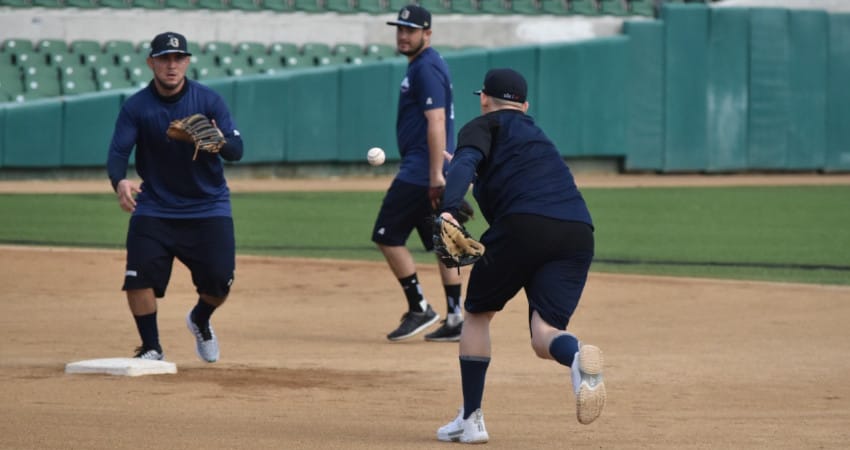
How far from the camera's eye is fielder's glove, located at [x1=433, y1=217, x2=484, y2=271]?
6.00 meters

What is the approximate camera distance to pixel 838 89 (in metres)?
29.6

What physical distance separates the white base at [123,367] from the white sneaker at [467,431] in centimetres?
234

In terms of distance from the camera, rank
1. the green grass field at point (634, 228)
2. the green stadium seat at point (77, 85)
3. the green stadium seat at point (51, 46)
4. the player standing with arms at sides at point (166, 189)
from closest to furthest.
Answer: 1. the player standing with arms at sides at point (166, 189)
2. the green grass field at point (634, 228)
3. the green stadium seat at point (77, 85)
4. the green stadium seat at point (51, 46)

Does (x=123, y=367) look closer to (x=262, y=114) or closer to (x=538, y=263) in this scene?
(x=538, y=263)

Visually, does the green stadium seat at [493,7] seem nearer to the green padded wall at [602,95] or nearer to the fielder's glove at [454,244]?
the green padded wall at [602,95]

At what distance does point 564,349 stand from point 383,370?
8.34 ft

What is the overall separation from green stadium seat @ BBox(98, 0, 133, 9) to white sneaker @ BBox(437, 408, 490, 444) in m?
22.3

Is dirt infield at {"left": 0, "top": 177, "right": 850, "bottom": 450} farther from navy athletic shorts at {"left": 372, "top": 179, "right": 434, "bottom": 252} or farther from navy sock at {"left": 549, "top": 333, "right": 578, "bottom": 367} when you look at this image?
navy athletic shorts at {"left": 372, "top": 179, "right": 434, "bottom": 252}

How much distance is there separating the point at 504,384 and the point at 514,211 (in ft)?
6.67

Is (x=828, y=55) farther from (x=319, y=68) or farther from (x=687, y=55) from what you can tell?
(x=319, y=68)

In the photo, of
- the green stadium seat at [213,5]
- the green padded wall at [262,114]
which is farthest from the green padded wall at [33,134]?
the green stadium seat at [213,5]

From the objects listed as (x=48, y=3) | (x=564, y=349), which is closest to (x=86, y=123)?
(x=48, y=3)

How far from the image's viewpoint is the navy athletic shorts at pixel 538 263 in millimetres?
6121

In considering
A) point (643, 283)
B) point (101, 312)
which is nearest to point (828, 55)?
point (643, 283)
